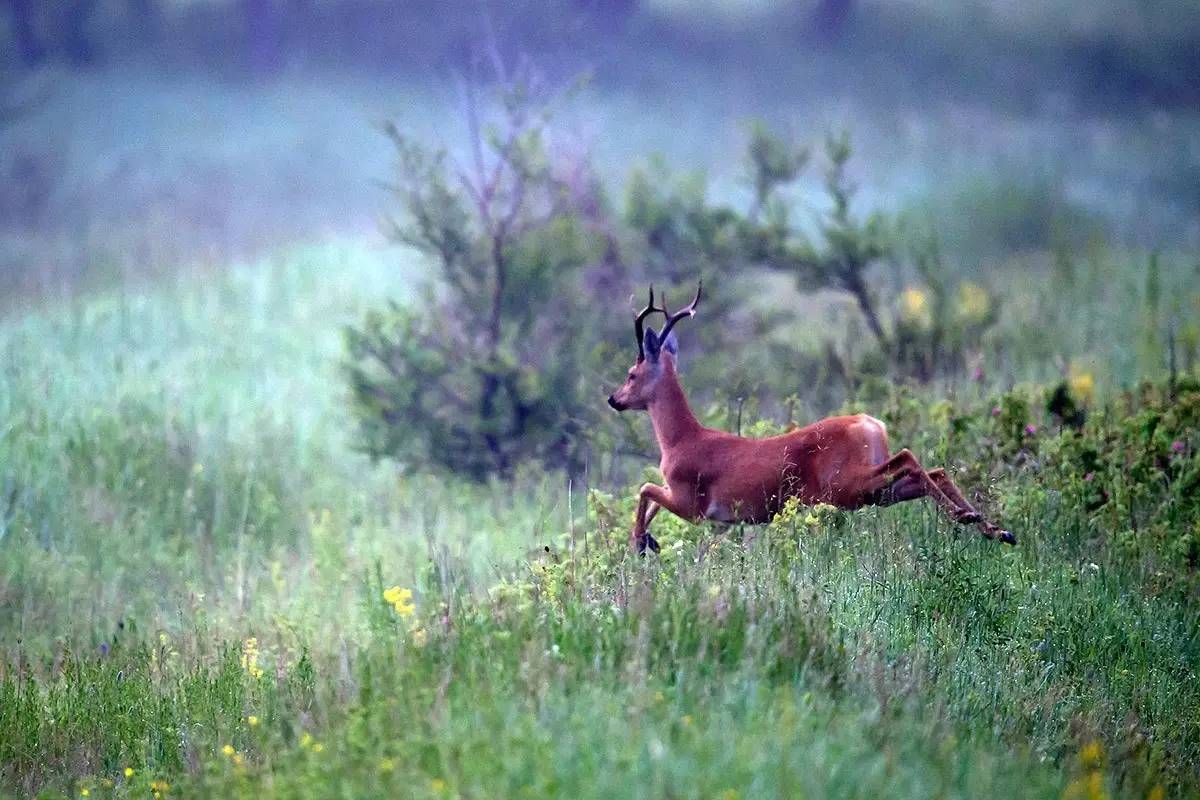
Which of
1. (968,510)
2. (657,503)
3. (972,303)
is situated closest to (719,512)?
(657,503)

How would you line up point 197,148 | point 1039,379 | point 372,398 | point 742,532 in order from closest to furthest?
point 742,532, point 372,398, point 1039,379, point 197,148

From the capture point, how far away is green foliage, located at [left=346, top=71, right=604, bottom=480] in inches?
582

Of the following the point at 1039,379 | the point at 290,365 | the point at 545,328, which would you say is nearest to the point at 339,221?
the point at 290,365

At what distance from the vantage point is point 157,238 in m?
27.1

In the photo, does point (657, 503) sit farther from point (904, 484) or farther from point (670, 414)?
point (904, 484)

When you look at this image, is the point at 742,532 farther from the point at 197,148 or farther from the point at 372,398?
the point at 197,148

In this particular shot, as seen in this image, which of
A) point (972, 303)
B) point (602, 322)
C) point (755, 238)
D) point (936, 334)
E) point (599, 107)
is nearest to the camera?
point (602, 322)

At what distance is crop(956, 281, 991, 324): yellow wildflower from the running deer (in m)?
8.76

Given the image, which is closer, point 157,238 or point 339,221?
point 157,238

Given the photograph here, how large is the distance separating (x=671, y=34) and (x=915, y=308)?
20.7m

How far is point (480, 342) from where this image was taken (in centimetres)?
1534

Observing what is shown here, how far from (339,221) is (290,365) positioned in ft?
33.8

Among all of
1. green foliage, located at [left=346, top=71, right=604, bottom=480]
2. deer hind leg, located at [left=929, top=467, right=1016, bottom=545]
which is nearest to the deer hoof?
deer hind leg, located at [left=929, top=467, right=1016, bottom=545]

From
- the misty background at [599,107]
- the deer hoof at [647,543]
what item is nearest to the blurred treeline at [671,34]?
the misty background at [599,107]
